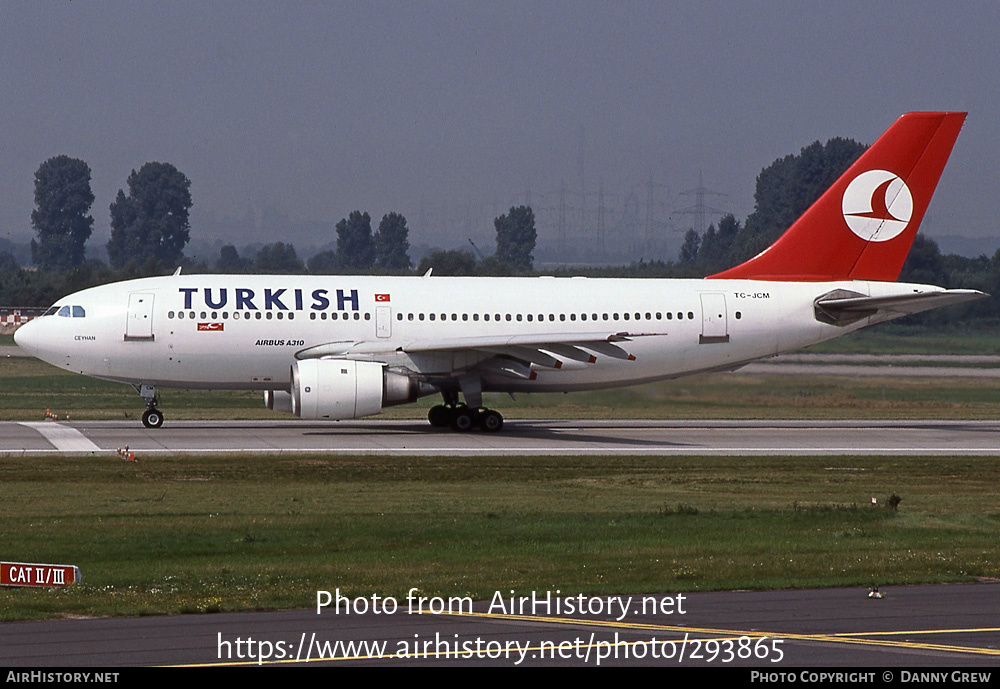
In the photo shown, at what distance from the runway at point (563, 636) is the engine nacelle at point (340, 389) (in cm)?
1853

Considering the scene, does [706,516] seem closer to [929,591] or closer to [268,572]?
[929,591]

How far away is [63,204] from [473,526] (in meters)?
151

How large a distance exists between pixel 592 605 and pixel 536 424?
2493cm

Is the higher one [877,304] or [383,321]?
[877,304]

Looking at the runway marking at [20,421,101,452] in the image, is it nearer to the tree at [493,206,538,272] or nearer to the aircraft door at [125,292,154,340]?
the aircraft door at [125,292,154,340]

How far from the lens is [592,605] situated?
43.3ft

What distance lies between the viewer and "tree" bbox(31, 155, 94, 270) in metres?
157

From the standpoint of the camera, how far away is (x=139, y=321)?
32938 mm

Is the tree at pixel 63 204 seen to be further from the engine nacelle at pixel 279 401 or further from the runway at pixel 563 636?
the runway at pixel 563 636

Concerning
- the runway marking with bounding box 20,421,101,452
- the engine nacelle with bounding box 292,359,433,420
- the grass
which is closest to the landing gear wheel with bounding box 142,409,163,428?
the runway marking with bounding box 20,421,101,452

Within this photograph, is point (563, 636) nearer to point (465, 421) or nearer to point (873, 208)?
point (465, 421)

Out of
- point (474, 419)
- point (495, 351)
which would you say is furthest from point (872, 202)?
point (474, 419)

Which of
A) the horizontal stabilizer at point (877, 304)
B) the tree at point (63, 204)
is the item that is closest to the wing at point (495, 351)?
the horizontal stabilizer at point (877, 304)

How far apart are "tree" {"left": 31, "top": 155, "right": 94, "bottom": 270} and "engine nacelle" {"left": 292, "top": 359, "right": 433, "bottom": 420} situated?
127442mm
